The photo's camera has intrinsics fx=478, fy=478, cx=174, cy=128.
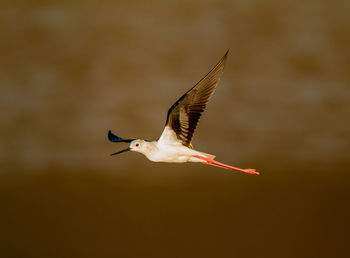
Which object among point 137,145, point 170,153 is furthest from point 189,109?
point 137,145

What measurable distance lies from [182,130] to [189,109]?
23cm

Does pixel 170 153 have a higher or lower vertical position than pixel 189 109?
lower

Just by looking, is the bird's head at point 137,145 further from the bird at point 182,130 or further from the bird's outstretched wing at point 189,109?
the bird's outstretched wing at point 189,109

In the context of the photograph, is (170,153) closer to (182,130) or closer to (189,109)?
(182,130)

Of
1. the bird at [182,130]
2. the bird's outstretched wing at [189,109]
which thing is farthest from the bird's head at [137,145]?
the bird's outstretched wing at [189,109]

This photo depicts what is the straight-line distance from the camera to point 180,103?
11.9 ft

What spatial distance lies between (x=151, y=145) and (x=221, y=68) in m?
0.88

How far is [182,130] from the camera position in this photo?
3838mm

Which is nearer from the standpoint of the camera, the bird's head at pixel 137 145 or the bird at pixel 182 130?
the bird at pixel 182 130

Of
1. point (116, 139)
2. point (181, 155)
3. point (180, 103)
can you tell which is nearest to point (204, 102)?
point (180, 103)

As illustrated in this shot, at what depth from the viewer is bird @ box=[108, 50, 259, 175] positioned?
3594mm

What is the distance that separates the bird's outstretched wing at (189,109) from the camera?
3543mm

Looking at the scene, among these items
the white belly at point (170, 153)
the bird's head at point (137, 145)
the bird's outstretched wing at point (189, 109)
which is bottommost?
the white belly at point (170, 153)

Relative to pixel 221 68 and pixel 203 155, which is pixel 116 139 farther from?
pixel 221 68
